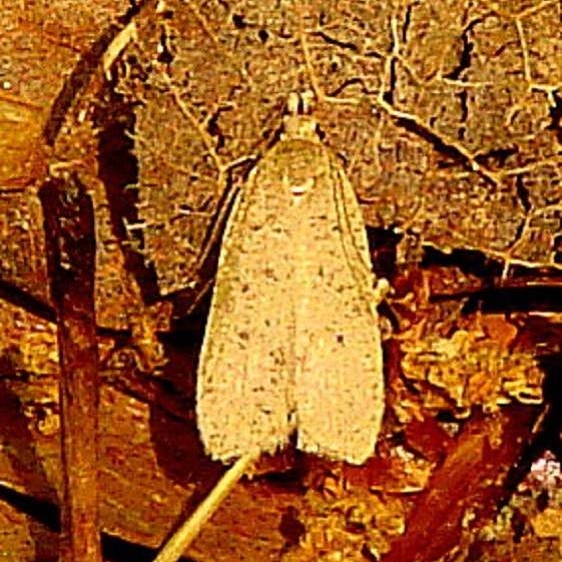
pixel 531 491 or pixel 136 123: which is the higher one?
pixel 136 123

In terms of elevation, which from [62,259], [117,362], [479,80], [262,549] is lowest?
[262,549]

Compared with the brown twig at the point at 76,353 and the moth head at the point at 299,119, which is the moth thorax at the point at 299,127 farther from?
the brown twig at the point at 76,353

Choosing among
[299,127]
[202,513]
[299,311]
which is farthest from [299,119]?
[202,513]

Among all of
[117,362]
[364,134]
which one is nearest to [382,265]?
[364,134]

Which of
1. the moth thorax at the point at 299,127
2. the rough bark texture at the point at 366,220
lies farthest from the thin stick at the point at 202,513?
the moth thorax at the point at 299,127

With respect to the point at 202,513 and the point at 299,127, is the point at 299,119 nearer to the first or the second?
the point at 299,127

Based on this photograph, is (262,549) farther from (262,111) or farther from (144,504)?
(262,111)

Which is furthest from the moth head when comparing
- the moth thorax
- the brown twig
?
the brown twig
